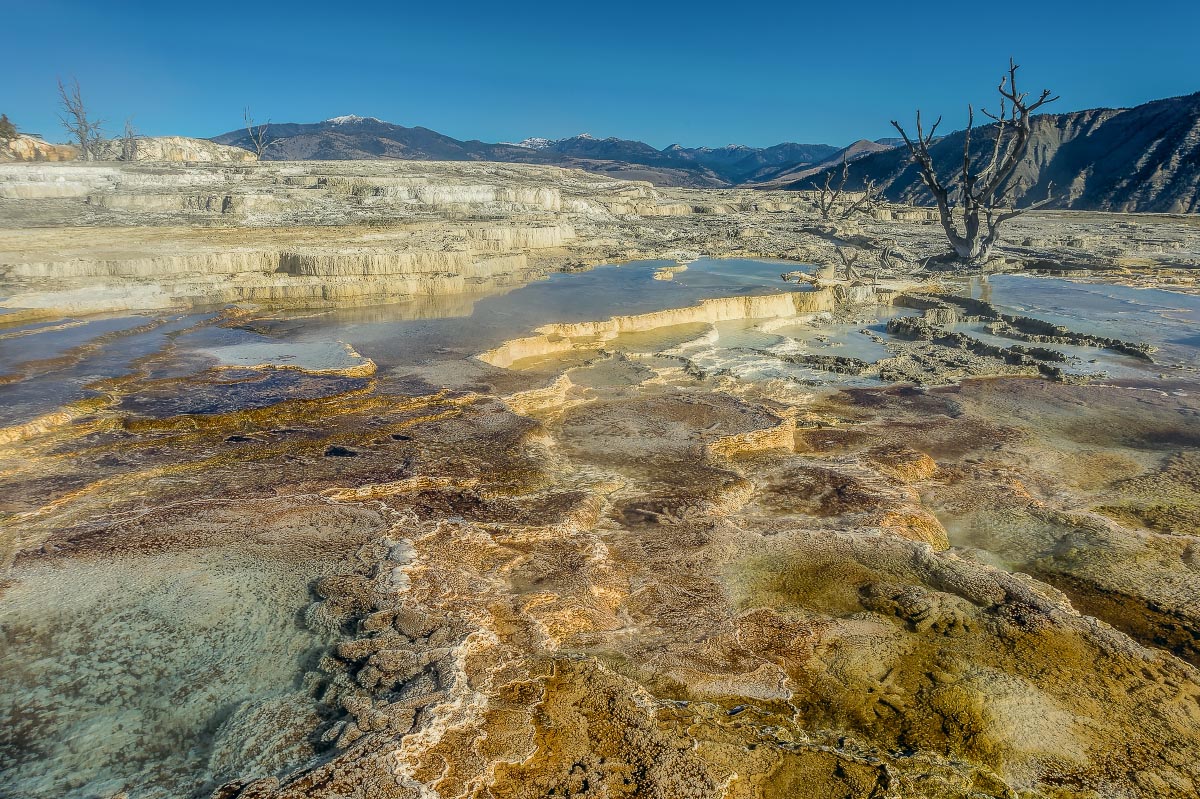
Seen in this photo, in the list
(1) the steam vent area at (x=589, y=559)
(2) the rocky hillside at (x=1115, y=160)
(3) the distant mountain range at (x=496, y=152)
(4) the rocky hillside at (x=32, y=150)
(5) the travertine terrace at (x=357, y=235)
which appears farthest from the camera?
(3) the distant mountain range at (x=496, y=152)

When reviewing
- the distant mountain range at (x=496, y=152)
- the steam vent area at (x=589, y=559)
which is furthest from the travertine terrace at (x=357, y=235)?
the distant mountain range at (x=496, y=152)

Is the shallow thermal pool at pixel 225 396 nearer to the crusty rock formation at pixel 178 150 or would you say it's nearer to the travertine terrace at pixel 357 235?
the travertine terrace at pixel 357 235

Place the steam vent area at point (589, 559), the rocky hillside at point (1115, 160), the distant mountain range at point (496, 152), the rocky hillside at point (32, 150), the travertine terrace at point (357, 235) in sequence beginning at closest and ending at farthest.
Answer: the steam vent area at point (589, 559) < the travertine terrace at point (357, 235) < the rocky hillside at point (32, 150) < the rocky hillside at point (1115, 160) < the distant mountain range at point (496, 152)

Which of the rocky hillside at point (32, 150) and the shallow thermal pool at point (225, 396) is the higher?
the rocky hillside at point (32, 150)

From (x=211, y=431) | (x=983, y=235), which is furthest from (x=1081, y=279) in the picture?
(x=211, y=431)

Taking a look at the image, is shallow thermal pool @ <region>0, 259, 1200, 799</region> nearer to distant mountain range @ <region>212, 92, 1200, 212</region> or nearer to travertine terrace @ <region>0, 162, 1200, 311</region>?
travertine terrace @ <region>0, 162, 1200, 311</region>

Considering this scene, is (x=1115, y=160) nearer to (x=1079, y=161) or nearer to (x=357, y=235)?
(x=1079, y=161)

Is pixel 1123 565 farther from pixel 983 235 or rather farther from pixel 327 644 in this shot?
pixel 983 235
